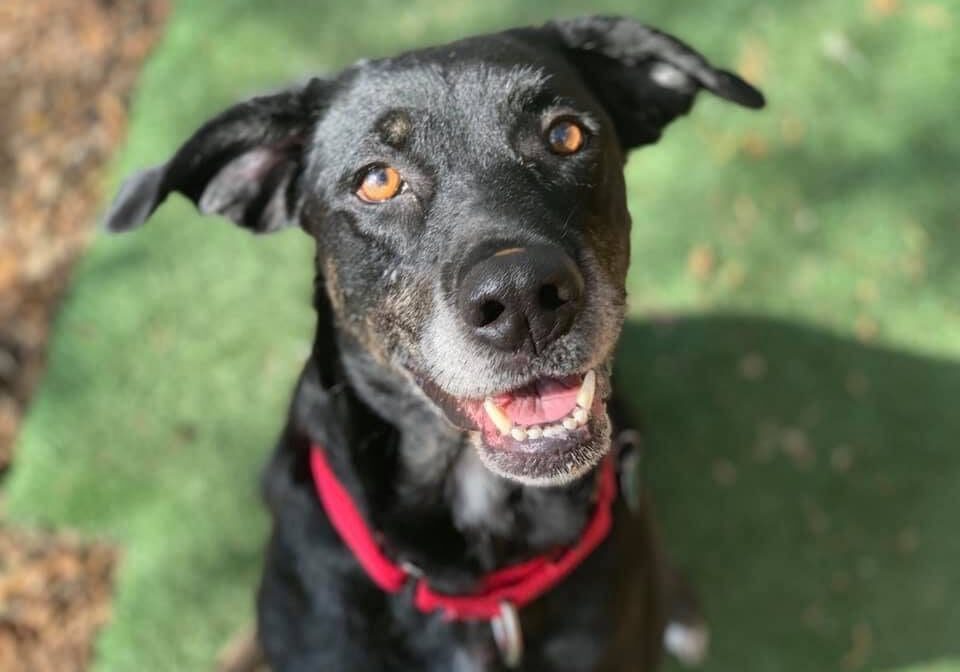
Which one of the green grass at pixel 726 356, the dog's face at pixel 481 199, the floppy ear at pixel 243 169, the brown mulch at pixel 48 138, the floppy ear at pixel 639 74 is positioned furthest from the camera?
the brown mulch at pixel 48 138

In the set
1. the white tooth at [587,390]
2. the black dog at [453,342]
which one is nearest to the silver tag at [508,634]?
the black dog at [453,342]

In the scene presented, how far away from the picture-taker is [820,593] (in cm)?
365

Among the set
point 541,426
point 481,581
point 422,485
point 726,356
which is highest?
point 541,426

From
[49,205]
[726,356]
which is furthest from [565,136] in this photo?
[49,205]

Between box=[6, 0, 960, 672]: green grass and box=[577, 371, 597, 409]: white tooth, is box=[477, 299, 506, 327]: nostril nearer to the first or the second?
box=[577, 371, 597, 409]: white tooth

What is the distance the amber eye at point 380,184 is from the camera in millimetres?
2299

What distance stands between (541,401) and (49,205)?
11.0ft

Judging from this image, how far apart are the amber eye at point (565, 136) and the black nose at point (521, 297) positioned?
44 centimetres

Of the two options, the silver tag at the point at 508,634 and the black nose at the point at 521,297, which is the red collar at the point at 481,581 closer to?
the silver tag at the point at 508,634

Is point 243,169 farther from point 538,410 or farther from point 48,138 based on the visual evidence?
point 48,138

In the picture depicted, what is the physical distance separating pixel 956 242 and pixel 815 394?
1.06 metres

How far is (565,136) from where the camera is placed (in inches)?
92.3

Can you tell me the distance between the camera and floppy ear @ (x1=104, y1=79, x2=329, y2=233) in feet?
7.44

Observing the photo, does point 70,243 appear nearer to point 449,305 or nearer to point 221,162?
point 221,162
